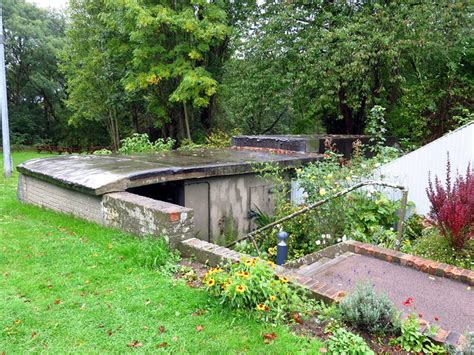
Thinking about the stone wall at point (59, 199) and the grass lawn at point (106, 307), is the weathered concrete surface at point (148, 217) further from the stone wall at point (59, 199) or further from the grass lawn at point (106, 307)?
the stone wall at point (59, 199)

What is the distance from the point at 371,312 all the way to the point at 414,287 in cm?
121

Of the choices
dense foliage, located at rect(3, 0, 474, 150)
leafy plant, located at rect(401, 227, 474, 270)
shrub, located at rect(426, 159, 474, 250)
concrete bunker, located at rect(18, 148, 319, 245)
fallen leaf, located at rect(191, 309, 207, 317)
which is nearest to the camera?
fallen leaf, located at rect(191, 309, 207, 317)

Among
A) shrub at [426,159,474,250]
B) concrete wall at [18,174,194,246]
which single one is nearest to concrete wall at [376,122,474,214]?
shrub at [426,159,474,250]

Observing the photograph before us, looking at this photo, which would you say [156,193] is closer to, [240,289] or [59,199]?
[59,199]

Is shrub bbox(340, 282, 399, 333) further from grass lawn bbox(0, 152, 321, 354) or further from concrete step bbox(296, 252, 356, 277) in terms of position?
concrete step bbox(296, 252, 356, 277)

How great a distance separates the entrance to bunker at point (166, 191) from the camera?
6.55 m

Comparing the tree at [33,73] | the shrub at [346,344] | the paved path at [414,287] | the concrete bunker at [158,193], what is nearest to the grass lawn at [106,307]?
the shrub at [346,344]

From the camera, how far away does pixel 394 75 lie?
39.1 feet

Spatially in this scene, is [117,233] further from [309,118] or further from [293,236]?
[309,118]

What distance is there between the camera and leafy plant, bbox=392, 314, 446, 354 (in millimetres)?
2479

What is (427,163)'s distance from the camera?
630 centimetres

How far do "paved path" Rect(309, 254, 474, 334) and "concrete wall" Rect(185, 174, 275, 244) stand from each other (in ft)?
10.2

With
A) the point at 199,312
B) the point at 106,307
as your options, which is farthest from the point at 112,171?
the point at 199,312

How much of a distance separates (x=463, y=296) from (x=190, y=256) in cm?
271
